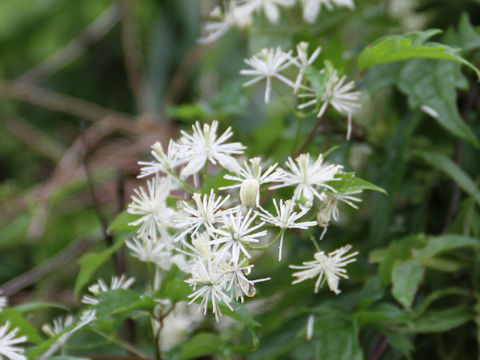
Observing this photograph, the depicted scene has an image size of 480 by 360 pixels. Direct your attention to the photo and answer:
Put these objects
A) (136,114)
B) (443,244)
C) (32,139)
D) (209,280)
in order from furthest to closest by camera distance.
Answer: (136,114) < (32,139) < (443,244) < (209,280)

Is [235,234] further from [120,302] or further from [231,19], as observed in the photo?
[231,19]

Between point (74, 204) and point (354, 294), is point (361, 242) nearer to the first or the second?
point (354, 294)

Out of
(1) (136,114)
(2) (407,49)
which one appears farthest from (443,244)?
(1) (136,114)

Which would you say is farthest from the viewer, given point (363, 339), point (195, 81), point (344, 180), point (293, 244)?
point (195, 81)

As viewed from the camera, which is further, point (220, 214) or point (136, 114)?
point (136, 114)

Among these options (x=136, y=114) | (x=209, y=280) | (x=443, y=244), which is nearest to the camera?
(x=209, y=280)

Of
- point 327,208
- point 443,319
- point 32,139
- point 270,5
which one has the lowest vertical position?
point 443,319

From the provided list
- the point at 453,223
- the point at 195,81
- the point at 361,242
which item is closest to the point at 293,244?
the point at 361,242

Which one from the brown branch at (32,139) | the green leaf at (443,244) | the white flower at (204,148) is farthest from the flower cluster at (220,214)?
the brown branch at (32,139)
